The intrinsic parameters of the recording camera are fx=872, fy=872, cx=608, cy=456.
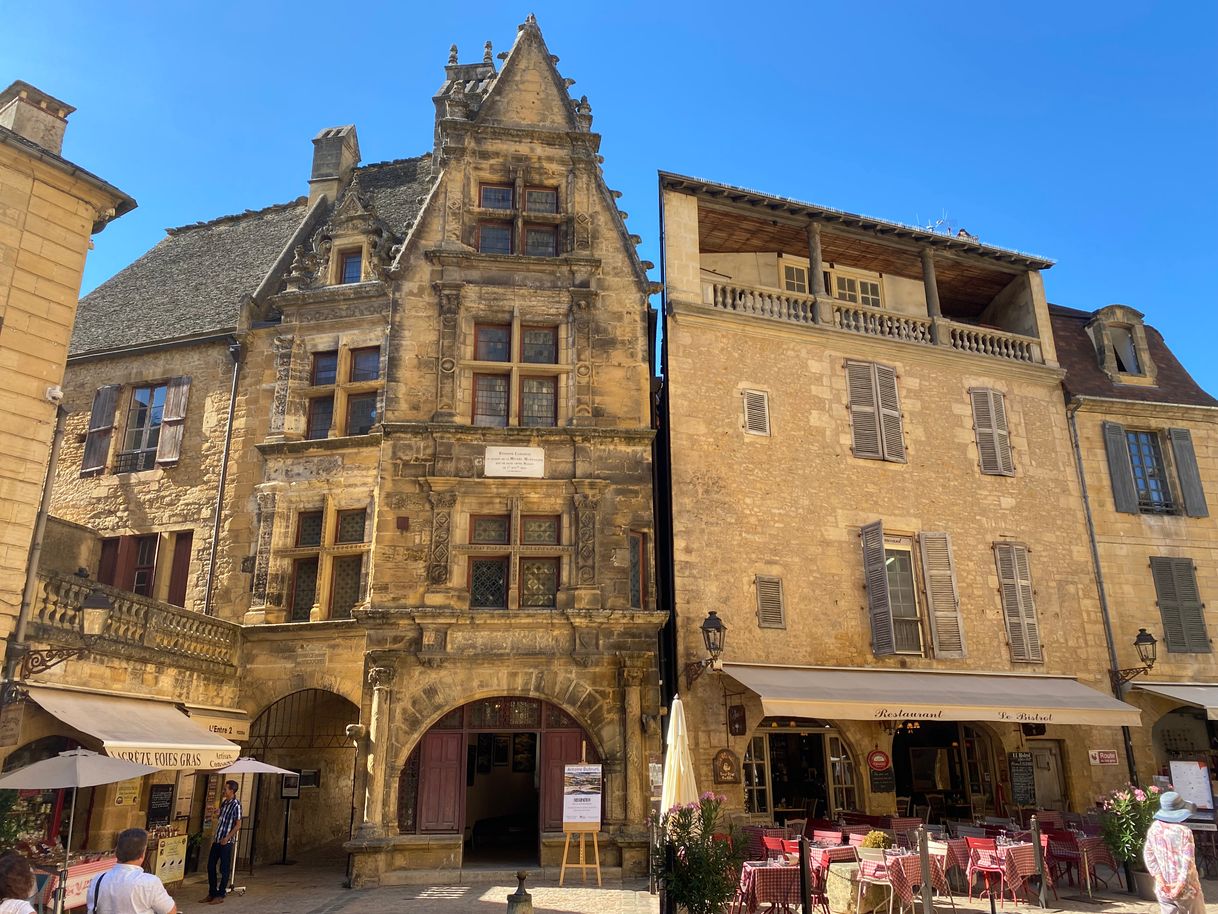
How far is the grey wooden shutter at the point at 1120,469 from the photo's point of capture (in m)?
16.2

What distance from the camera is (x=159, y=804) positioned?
11781mm

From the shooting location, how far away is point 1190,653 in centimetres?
1554

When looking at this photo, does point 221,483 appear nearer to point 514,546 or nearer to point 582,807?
point 514,546

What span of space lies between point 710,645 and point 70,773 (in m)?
7.59

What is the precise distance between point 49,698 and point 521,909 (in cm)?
596

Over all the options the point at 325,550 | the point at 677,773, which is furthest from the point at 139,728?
the point at 677,773

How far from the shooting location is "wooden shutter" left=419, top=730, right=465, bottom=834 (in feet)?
37.9

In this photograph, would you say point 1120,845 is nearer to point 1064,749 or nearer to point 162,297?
point 1064,749

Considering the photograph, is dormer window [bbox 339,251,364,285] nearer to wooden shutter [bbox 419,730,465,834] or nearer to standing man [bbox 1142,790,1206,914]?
wooden shutter [bbox 419,730,465,834]

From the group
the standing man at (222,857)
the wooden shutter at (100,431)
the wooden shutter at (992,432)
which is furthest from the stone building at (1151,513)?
the wooden shutter at (100,431)

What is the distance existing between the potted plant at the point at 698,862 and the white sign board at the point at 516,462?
231 inches

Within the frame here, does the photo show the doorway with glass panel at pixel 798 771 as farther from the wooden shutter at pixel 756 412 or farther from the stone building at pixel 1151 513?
the stone building at pixel 1151 513

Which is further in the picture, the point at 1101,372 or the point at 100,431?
the point at 1101,372

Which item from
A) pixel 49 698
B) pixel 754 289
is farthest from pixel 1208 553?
pixel 49 698
